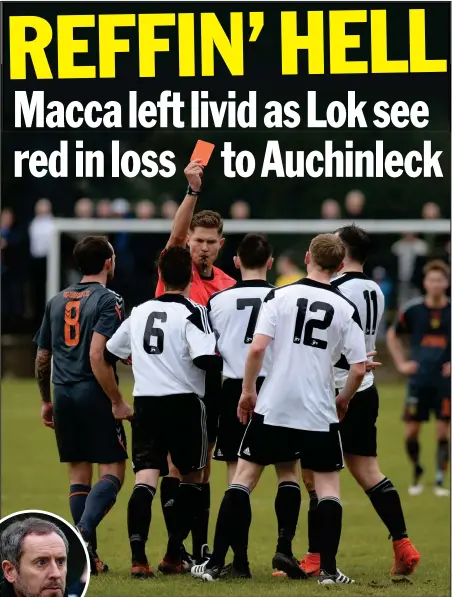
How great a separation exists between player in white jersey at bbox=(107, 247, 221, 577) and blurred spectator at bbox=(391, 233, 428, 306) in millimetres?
16300

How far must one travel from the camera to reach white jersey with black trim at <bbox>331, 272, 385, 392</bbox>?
27.0 feet

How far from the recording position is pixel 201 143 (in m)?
8.10

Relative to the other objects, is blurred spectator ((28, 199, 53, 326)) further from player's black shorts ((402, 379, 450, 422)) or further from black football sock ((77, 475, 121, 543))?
black football sock ((77, 475, 121, 543))

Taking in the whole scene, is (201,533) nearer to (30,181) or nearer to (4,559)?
(4,559)

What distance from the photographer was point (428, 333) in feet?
49.1

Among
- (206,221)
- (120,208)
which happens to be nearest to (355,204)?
(120,208)

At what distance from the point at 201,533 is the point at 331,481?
44.7 inches

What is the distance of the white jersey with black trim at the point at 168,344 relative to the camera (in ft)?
25.4

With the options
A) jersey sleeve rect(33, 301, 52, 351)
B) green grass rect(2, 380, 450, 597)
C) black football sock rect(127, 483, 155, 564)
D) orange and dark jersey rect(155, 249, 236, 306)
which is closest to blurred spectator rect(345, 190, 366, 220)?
green grass rect(2, 380, 450, 597)

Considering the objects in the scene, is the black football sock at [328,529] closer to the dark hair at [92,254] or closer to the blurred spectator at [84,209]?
the dark hair at [92,254]

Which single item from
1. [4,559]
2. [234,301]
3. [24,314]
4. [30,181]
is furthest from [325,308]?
[30,181]

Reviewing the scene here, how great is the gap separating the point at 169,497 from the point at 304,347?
1.37 metres

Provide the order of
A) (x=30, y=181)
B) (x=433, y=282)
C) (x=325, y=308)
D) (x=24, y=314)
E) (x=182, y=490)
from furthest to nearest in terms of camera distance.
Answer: (x=30, y=181), (x=24, y=314), (x=433, y=282), (x=182, y=490), (x=325, y=308)

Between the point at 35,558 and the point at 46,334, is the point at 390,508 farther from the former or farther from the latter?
the point at 35,558
